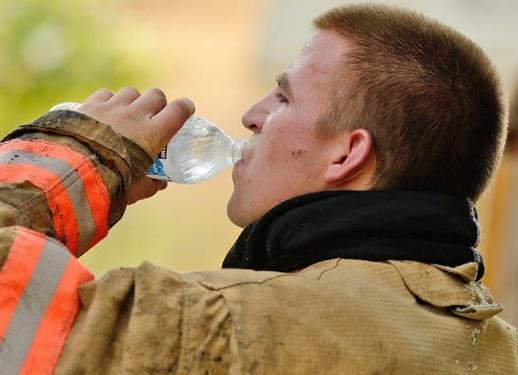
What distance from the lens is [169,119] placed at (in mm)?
2584

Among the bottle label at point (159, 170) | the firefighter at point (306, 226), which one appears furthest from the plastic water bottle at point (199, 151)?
the firefighter at point (306, 226)

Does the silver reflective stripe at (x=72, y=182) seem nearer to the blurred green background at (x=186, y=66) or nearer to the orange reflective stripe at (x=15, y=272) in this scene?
the orange reflective stripe at (x=15, y=272)

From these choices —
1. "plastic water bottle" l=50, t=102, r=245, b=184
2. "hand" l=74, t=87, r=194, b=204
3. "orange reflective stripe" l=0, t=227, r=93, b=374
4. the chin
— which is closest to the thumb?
"hand" l=74, t=87, r=194, b=204

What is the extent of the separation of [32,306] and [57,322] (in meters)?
0.05

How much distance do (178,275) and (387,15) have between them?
1.03m

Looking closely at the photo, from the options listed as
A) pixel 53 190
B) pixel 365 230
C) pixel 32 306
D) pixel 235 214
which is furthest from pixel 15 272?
pixel 235 214

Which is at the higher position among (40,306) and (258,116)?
(258,116)

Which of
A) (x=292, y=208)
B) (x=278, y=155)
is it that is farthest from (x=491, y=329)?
(x=278, y=155)

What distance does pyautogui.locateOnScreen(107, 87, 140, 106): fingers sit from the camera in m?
2.57

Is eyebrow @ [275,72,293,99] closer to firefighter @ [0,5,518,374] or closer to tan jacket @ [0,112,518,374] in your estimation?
firefighter @ [0,5,518,374]

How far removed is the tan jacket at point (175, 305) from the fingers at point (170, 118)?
0.09 meters

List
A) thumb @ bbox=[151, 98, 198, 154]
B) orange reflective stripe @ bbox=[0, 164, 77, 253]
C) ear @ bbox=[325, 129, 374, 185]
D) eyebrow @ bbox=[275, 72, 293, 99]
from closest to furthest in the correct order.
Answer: orange reflective stripe @ bbox=[0, 164, 77, 253], thumb @ bbox=[151, 98, 198, 154], ear @ bbox=[325, 129, 374, 185], eyebrow @ bbox=[275, 72, 293, 99]

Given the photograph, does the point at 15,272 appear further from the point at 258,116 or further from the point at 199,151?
the point at 199,151

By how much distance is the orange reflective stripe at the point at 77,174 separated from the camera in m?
2.37
